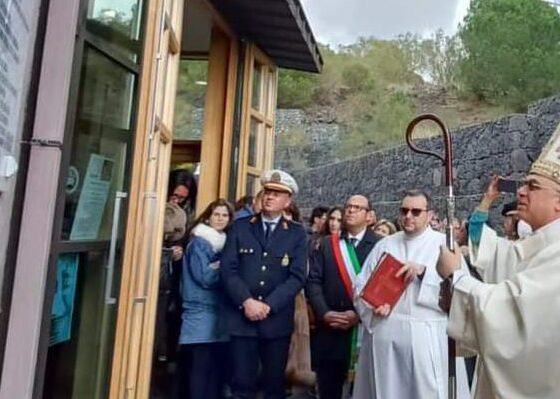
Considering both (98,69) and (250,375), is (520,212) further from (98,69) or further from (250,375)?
(250,375)

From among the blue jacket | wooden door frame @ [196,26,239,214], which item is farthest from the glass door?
wooden door frame @ [196,26,239,214]

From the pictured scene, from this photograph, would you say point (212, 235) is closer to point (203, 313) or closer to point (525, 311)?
point (203, 313)

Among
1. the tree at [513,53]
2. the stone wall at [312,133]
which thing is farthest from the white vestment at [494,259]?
the tree at [513,53]

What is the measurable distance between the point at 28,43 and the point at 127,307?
1.09 metres

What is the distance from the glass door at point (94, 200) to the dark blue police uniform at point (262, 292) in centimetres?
106

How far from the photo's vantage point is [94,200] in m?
1.96

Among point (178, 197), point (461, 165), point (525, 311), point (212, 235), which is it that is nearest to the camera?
point (525, 311)

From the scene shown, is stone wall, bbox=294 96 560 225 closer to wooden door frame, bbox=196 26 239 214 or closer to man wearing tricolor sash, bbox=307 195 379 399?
man wearing tricolor sash, bbox=307 195 379 399

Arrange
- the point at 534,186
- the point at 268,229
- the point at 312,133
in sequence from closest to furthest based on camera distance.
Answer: the point at 534,186 → the point at 268,229 → the point at 312,133

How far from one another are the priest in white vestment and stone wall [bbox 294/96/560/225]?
8.01 feet

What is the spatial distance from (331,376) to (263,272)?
829mm

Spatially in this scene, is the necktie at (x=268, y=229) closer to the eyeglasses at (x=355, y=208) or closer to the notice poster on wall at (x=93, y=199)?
the eyeglasses at (x=355, y=208)

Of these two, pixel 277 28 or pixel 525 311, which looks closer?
pixel 525 311

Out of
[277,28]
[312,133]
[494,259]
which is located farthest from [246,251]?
[312,133]
